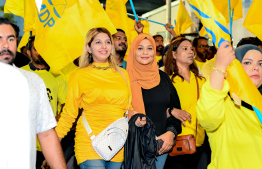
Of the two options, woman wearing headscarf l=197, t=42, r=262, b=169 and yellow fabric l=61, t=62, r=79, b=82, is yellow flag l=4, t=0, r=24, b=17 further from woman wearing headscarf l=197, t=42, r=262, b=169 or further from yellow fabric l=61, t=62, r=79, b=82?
woman wearing headscarf l=197, t=42, r=262, b=169

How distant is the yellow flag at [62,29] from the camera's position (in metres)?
3.86

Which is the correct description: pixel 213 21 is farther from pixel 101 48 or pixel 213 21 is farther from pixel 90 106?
pixel 90 106

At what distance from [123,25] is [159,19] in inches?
821

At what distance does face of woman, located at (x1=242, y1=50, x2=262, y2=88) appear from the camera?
254cm

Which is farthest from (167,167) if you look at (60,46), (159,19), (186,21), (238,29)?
(159,19)

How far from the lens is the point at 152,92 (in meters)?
3.72

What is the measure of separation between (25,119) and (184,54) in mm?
3099

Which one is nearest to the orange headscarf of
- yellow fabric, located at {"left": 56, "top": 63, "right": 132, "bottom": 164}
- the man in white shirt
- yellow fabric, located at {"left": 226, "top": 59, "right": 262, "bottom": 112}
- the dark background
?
yellow fabric, located at {"left": 56, "top": 63, "right": 132, "bottom": 164}

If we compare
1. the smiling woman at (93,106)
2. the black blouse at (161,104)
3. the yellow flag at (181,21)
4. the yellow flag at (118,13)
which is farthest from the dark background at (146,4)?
the smiling woman at (93,106)

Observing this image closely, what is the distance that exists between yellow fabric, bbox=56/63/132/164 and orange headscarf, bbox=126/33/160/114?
35 cm

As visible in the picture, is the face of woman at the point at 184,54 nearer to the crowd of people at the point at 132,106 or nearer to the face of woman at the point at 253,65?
the crowd of people at the point at 132,106

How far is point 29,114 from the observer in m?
1.82

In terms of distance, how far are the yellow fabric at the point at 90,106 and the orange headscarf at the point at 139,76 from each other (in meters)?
0.35

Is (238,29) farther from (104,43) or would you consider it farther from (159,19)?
(159,19)
